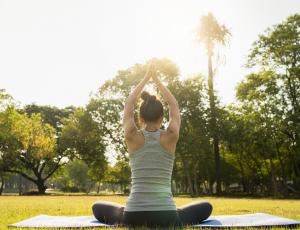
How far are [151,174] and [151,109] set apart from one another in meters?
0.81

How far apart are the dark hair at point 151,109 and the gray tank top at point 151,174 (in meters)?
0.17

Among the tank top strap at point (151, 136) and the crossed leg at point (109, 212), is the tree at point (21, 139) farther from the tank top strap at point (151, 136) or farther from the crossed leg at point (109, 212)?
the tank top strap at point (151, 136)

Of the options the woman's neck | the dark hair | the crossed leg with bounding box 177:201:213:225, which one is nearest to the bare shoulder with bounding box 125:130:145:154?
the woman's neck

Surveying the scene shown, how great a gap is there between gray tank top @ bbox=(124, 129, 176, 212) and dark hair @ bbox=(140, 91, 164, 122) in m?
0.17

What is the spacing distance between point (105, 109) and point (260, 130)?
1726 centimetres

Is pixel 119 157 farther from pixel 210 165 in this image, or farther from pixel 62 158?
pixel 210 165

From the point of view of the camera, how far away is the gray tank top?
16.9 ft

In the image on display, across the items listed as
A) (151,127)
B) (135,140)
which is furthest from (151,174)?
(151,127)

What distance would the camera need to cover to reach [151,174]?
5160mm

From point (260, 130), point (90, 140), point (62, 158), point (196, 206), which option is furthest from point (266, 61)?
point (196, 206)

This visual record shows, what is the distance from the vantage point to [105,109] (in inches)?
1775

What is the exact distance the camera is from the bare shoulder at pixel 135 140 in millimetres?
5121

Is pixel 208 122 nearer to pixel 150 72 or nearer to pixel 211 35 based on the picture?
pixel 211 35

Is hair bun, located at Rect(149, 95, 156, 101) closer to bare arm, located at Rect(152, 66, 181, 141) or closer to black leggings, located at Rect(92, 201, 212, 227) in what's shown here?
bare arm, located at Rect(152, 66, 181, 141)
